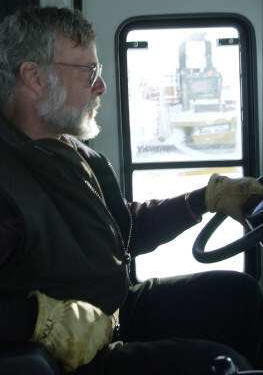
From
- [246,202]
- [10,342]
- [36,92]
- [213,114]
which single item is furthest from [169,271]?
[10,342]

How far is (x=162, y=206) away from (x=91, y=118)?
1.31ft

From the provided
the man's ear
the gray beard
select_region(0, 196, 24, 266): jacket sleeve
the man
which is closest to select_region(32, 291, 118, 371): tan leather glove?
the man

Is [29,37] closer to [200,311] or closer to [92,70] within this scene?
[92,70]

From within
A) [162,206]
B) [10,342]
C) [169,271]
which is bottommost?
[169,271]

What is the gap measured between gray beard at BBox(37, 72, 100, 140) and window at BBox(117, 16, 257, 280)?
821 mm

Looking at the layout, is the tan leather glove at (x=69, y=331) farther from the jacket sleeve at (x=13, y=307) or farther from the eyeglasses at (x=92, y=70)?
the eyeglasses at (x=92, y=70)

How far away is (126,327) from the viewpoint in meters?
1.76

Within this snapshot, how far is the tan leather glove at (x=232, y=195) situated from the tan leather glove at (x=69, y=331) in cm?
66

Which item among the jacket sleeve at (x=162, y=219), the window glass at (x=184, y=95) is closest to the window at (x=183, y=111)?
the window glass at (x=184, y=95)

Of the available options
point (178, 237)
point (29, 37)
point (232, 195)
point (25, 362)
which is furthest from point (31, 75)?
point (178, 237)

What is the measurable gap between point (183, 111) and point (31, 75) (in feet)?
3.31

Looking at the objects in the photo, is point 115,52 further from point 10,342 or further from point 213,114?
point 10,342

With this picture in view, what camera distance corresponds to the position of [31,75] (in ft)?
5.61

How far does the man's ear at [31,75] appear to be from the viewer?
1708 millimetres
